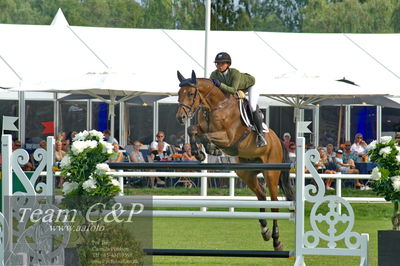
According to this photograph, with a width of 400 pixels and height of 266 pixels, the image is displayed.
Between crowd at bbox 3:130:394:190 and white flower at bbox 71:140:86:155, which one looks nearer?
white flower at bbox 71:140:86:155

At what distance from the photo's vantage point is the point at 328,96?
58.1 feet

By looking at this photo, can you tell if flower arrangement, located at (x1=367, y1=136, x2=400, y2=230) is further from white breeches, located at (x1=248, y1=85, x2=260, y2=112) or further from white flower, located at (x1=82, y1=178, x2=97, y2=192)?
white breeches, located at (x1=248, y1=85, x2=260, y2=112)

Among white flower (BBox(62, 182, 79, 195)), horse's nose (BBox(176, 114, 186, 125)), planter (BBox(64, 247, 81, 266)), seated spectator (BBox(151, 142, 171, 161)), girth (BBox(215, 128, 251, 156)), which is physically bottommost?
planter (BBox(64, 247, 81, 266))

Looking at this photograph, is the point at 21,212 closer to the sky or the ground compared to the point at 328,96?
closer to the ground

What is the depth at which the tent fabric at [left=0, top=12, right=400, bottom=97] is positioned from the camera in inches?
821

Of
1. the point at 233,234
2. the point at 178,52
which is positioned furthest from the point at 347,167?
the point at 233,234

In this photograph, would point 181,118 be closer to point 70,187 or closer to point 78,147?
point 78,147

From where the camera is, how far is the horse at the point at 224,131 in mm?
9023

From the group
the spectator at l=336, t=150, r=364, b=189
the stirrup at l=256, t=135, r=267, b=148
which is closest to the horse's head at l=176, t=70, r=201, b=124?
the stirrup at l=256, t=135, r=267, b=148

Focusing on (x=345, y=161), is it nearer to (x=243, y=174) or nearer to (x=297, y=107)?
(x=297, y=107)

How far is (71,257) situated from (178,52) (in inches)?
617

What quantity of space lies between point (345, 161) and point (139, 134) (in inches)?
261

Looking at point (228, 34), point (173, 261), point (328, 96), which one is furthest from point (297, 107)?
point (173, 261)

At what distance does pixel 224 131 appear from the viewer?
957 centimetres
